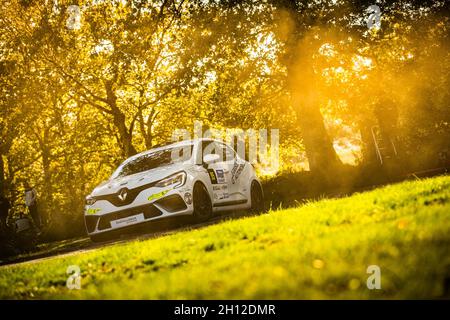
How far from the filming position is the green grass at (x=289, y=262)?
346 centimetres

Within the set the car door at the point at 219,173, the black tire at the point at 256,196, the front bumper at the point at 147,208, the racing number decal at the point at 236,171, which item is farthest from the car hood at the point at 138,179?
the black tire at the point at 256,196

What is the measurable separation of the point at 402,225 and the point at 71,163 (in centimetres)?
2909

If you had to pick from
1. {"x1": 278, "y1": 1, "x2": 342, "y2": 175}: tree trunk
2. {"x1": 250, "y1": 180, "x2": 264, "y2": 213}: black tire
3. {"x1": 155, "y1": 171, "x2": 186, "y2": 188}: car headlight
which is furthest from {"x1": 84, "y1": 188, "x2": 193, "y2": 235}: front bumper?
{"x1": 278, "y1": 1, "x2": 342, "y2": 175}: tree trunk

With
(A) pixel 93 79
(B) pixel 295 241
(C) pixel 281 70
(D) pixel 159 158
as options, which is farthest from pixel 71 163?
(B) pixel 295 241

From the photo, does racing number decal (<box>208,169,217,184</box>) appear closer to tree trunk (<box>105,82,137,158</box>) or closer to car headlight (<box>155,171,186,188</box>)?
car headlight (<box>155,171,186,188</box>)

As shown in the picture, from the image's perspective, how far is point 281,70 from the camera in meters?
20.7

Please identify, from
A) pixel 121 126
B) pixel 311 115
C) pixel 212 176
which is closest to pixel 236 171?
pixel 212 176

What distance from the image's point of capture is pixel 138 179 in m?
9.94

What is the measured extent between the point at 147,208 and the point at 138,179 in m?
0.68

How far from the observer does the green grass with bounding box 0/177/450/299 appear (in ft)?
11.3

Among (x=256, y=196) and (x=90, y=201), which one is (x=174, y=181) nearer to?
(x=90, y=201)

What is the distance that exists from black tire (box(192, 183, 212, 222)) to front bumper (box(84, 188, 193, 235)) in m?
0.28

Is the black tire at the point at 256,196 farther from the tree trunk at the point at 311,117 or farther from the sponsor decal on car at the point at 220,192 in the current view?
the tree trunk at the point at 311,117

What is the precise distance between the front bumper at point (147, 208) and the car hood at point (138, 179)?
228 millimetres
